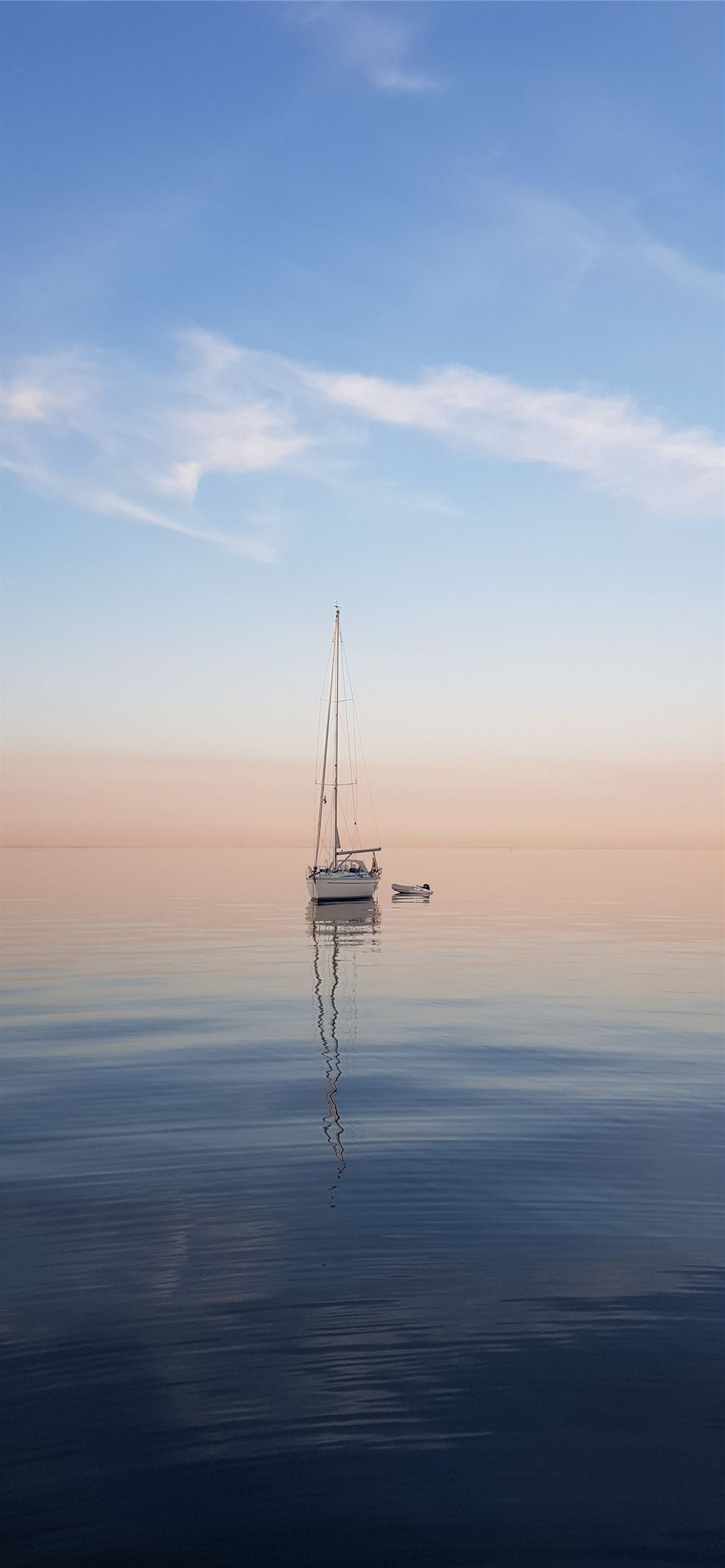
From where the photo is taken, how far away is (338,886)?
9169cm

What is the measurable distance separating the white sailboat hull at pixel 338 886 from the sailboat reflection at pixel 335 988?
3.88m

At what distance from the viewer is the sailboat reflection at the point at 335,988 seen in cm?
1990

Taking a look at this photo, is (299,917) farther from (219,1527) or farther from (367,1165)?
(219,1527)

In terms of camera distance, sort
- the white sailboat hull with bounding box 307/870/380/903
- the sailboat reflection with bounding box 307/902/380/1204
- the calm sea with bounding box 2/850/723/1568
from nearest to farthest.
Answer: the calm sea with bounding box 2/850/723/1568
the sailboat reflection with bounding box 307/902/380/1204
the white sailboat hull with bounding box 307/870/380/903

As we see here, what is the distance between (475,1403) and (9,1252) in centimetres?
646

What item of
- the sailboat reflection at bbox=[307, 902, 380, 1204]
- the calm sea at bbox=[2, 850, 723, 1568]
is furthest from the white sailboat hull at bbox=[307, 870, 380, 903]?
the calm sea at bbox=[2, 850, 723, 1568]

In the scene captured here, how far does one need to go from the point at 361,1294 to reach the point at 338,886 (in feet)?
264

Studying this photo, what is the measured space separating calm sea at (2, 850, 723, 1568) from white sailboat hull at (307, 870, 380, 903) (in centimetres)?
6055

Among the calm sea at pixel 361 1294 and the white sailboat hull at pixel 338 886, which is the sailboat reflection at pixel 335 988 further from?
the white sailboat hull at pixel 338 886

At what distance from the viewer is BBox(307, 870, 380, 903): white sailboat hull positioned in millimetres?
91250

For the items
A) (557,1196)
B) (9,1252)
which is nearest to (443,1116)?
(557,1196)

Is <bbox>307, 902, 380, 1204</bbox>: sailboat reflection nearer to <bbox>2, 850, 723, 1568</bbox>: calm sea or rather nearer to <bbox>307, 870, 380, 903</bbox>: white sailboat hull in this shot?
<bbox>2, 850, 723, 1568</bbox>: calm sea

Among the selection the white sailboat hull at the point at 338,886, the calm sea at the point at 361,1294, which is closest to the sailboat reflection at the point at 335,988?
the calm sea at the point at 361,1294

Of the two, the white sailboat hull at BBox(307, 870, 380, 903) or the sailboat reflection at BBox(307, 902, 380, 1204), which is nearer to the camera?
the sailboat reflection at BBox(307, 902, 380, 1204)
